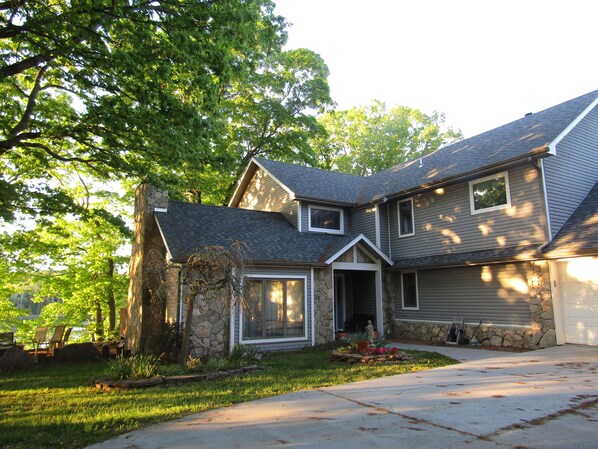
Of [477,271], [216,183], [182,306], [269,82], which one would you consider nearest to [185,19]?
[182,306]

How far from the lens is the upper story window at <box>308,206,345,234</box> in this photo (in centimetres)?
1630

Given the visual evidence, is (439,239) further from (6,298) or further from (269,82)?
(6,298)

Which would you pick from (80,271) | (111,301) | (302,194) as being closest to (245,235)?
(302,194)

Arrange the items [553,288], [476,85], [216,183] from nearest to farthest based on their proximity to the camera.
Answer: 1. [553,288]
2. [476,85]
3. [216,183]

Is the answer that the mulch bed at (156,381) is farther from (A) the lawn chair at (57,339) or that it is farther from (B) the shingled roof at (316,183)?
(B) the shingled roof at (316,183)

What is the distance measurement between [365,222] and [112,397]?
1179 cm

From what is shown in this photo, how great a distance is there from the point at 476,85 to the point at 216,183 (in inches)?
535

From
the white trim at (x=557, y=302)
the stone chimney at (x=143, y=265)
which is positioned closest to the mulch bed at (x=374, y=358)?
the white trim at (x=557, y=302)

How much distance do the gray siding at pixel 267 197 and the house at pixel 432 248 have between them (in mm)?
136

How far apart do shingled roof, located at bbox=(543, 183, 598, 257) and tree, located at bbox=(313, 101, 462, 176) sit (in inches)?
901

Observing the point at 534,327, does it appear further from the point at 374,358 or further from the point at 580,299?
the point at 374,358

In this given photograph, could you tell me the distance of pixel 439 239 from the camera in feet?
47.2

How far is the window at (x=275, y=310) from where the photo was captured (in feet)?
39.3

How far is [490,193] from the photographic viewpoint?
12945mm
